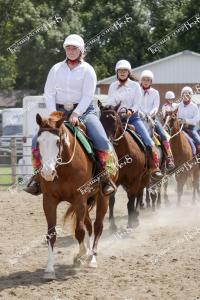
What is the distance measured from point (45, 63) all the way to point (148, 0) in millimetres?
8901

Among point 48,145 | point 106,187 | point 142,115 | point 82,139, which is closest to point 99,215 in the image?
point 106,187

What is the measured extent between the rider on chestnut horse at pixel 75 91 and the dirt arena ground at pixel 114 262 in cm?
99

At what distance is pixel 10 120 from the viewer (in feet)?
103


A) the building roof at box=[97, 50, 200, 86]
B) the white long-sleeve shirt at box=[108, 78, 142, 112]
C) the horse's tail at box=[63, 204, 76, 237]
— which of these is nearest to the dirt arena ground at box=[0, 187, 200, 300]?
the horse's tail at box=[63, 204, 76, 237]

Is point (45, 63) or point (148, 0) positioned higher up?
point (148, 0)

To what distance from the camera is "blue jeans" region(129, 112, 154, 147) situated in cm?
1066

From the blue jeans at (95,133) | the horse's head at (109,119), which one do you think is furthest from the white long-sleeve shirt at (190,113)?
the blue jeans at (95,133)

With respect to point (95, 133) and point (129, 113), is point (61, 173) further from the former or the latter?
point (129, 113)

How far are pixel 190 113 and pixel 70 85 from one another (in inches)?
295

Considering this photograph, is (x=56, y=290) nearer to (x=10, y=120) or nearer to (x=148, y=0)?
(x=10, y=120)

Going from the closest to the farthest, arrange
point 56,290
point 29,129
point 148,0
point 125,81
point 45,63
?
point 56,290 → point 125,81 → point 29,129 → point 45,63 → point 148,0

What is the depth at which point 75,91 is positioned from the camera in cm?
768

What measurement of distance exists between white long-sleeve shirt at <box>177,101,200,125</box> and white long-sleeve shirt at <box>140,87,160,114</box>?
226 cm

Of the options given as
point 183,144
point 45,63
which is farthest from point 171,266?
point 45,63
